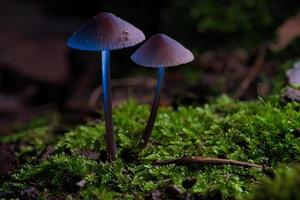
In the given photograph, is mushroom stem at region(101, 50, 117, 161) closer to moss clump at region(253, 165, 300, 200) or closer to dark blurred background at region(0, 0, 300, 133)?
moss clump at region(253, 165, 300, 200)

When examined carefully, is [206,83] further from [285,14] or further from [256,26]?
[285,14]

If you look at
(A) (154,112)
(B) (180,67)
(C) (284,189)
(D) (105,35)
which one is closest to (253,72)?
(B) (180,67)

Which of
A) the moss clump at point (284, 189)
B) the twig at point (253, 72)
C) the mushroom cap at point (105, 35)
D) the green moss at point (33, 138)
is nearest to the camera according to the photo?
the moss clump at point (284, 189)

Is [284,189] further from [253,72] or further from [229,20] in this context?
[229,20]

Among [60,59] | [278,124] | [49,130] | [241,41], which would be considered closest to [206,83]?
[241,41]

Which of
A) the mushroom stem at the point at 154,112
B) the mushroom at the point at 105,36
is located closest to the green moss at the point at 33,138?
the mushroom stem at the point at 154,112

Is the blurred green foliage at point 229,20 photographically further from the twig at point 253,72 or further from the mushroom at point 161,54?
the mushroom at point 161,54
